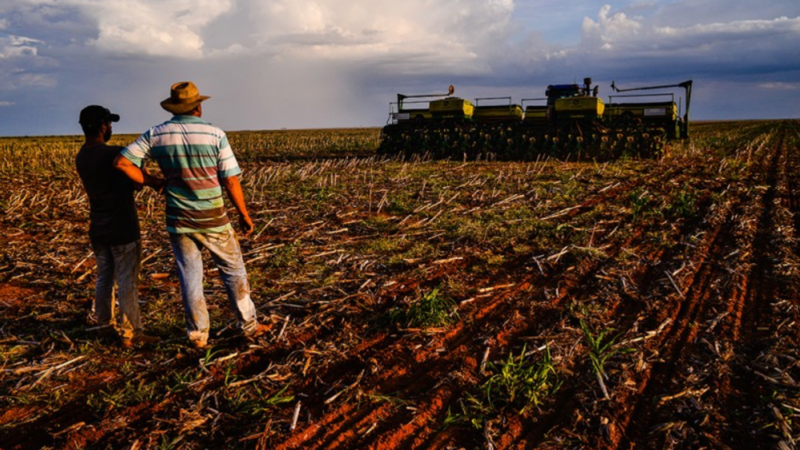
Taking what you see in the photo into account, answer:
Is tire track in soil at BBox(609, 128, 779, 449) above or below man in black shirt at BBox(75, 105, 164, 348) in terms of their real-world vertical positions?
below

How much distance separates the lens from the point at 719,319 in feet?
15.4

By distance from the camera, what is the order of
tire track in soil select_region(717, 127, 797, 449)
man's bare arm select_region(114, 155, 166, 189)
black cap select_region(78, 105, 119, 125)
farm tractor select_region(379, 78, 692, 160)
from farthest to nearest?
farm tractor select_region(379, 78, 692, 160) → black cap select_region(78, 105, 119, 125) → man's bare arm select_region(114, 155, 166, 189) → tire track in soil select_region(717, 127, 797, 449)

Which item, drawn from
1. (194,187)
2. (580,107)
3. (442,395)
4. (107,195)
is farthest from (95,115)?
(580,107)

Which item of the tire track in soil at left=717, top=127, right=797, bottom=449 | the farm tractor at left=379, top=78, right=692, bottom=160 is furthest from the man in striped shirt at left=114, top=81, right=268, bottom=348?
the farm tractor at left=379, top=78, right=692, bottom=160

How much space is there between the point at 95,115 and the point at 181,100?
917 millimetres

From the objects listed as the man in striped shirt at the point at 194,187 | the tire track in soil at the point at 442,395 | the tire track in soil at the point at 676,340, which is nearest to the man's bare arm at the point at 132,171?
the man in striped shirt at the point at 194,187

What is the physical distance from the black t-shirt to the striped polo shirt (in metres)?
0.41

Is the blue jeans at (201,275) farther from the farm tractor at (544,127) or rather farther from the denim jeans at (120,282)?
the farm tractor at (544,127)

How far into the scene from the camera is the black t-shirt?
4320mm

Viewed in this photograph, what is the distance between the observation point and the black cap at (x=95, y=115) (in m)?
4.28

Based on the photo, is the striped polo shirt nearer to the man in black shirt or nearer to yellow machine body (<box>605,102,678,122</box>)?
the man in black shirt

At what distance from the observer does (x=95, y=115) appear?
4.33 meters

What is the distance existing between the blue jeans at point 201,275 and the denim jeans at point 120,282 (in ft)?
1.95

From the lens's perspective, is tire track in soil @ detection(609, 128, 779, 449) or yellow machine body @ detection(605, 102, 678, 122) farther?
yellow machine body @ detection(605, 102, 678, 122)
